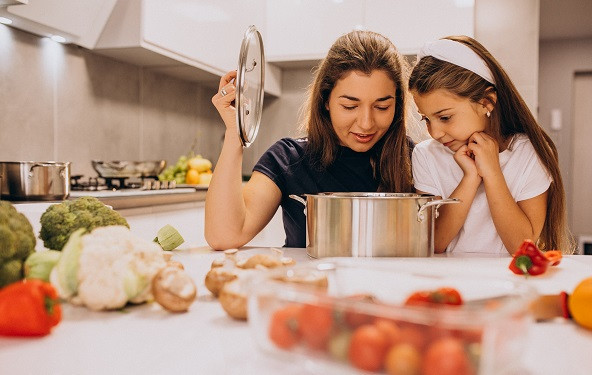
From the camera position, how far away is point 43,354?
49 centimetres

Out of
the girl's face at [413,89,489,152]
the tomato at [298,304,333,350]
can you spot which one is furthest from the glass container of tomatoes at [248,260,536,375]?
the girl's face at [413,89,489,152]

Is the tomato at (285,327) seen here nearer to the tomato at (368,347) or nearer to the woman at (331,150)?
the tomato at (368,347)

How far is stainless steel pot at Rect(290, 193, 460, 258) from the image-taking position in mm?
947

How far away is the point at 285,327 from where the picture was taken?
17.6 inches

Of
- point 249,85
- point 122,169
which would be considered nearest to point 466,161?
point 249,85

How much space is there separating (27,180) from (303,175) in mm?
839

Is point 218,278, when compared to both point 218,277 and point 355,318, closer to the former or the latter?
point 218,277

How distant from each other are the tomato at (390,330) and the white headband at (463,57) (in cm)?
114

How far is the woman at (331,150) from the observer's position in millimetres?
1348

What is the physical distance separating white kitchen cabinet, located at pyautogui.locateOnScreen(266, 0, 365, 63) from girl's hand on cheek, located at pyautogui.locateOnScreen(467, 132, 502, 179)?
2.04 meters

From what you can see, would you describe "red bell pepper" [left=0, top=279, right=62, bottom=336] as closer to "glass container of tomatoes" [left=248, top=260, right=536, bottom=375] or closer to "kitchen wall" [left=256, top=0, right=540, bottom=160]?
"glass container of tomatoes" [left=248, top=260, right=536, bottom=375]

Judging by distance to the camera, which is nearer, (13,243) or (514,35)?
(13,243)

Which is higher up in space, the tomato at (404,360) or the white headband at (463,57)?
the white headband at (463,57)

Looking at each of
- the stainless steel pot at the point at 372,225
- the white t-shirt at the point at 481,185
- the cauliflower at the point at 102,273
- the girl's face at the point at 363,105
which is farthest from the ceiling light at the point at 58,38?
the cauliflower at the point at 102,273
